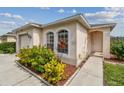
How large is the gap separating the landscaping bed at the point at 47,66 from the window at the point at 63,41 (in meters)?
1.14

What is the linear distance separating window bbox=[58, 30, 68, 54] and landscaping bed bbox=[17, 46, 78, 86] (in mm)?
1139

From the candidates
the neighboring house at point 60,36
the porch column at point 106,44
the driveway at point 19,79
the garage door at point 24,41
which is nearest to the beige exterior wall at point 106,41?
the porch column at point 106,44

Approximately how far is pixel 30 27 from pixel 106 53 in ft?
23.1

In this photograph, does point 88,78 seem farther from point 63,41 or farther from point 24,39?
point 24,39

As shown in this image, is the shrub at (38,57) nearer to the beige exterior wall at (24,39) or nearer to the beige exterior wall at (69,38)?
the beige exterior wall at (24,39)

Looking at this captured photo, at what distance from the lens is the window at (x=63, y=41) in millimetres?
10308

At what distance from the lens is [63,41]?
10484 millimetres

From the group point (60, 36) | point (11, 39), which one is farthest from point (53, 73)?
point (11, 39)

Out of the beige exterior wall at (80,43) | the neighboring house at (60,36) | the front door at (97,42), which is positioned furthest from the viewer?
the front door at (97,42)

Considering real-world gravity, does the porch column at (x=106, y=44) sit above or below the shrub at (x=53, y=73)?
above

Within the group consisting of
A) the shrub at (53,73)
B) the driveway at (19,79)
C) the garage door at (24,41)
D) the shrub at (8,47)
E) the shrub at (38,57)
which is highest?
the garage door at (24,41)

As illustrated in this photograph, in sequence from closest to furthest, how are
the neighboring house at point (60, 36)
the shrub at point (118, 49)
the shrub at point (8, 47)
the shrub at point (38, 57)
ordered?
1. the shrub at point (38, 57)
2. the neighboring house at point (60, 36)
3. the shrub at point (8, 47)
4. the shrub at point (118, 49)

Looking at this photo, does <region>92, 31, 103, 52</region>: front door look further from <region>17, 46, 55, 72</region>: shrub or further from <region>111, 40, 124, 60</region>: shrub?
<region>17, 46, 55, 72</region>: shrub
